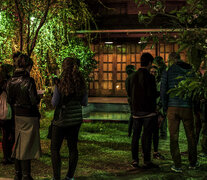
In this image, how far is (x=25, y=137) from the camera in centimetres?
460

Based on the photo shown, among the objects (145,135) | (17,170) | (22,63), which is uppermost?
(22,63)

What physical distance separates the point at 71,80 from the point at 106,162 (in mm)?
2242

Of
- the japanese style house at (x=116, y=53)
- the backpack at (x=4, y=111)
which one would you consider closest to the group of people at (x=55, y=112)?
the backpack at (x=4, y=111)

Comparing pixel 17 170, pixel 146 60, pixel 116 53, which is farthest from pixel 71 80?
pixel 116 53

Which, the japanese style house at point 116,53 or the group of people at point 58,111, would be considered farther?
the japanese style house at point 116,53

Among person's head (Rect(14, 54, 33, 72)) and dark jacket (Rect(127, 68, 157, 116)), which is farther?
dark jacket (Rect(127, 68, 157, 116))

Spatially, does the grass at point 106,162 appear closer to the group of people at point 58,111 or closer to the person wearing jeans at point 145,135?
the person wearing jeans at point 145,135

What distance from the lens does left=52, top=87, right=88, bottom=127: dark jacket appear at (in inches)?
174

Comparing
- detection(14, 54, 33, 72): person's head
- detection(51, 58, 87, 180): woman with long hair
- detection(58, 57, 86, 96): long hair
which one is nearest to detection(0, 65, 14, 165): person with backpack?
detection(14, 54, 33, 72): person's head

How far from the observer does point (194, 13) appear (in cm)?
271

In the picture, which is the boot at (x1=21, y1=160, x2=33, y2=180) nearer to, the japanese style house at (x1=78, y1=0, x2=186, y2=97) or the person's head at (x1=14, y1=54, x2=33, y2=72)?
the person's head at (x1=14, y1=54, x2=33, y2=72)

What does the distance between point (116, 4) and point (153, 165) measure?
14334 mm

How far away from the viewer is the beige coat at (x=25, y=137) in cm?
457

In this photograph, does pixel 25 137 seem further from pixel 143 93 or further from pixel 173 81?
pixel 173 81
